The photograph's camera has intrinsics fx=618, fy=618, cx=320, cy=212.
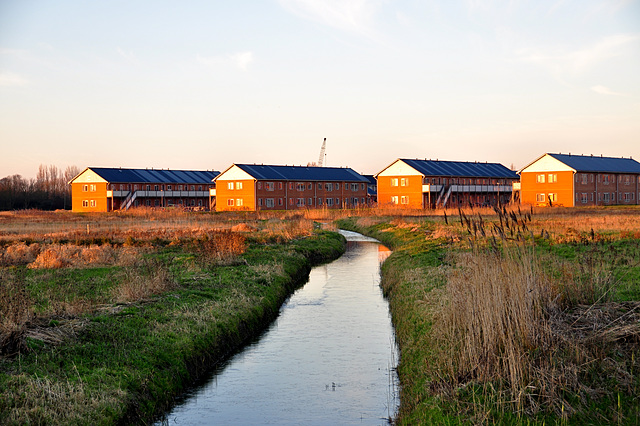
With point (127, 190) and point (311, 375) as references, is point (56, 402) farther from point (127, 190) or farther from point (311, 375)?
point (127, 190)

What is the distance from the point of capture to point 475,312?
9180mm

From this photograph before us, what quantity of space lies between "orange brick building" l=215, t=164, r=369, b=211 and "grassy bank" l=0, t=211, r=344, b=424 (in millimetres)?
55099

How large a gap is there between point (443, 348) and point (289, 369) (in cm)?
460

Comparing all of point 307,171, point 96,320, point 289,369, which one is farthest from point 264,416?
point 307,171

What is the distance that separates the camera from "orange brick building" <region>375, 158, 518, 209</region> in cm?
8219

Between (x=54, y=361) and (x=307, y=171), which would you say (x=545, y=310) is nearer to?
(x=54, y=361)

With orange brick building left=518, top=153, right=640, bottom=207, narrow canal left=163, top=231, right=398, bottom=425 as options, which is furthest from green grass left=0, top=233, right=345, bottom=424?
orange brick building left=518, top=153, right=640, bottom=207

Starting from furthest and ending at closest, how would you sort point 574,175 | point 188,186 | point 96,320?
point 188,186 < point 574,175 < point 96,320

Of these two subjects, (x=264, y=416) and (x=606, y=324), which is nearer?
(x=606, y=324)

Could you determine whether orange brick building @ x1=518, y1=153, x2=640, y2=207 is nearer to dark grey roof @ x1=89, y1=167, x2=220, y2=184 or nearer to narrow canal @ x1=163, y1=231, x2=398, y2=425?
dark grey roof @ x1=89, y1=167, x2=220, y2=184

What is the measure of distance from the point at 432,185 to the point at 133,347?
2856 inches

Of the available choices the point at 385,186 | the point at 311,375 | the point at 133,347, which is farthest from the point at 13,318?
the point at 385,186

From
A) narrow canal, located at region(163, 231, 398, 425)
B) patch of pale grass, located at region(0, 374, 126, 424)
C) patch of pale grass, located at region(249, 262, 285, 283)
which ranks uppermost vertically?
patch of pale grass, located at region(249, 262, 285, 283)

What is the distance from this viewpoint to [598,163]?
8281 cm
